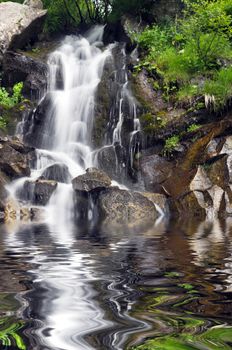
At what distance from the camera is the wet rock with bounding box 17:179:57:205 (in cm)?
1402

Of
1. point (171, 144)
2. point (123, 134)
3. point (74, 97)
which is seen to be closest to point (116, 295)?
point (171, 144)

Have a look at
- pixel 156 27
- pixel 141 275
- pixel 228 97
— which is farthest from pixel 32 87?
pixel 141 275

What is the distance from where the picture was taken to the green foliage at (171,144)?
52.6 ft

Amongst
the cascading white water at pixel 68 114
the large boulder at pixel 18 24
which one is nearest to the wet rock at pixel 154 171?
the cascading white water at pixel 68 114

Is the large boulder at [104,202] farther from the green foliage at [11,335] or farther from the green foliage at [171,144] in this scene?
the green foliage at [11,335]

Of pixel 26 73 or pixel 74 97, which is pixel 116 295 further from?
pixel 26 73

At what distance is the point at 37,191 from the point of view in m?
14.1

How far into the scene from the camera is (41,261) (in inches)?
160

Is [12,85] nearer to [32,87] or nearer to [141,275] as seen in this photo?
[32,87]

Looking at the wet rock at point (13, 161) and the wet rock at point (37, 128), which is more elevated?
the wet rock at point (37, 128)

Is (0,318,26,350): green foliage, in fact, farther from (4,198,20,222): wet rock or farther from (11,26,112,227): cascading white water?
(4,198,20,222): wet rock

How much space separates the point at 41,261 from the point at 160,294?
1.90 meters

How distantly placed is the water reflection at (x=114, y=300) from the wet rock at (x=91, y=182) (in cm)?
895

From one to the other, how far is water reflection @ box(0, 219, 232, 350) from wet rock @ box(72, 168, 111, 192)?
895 cm
